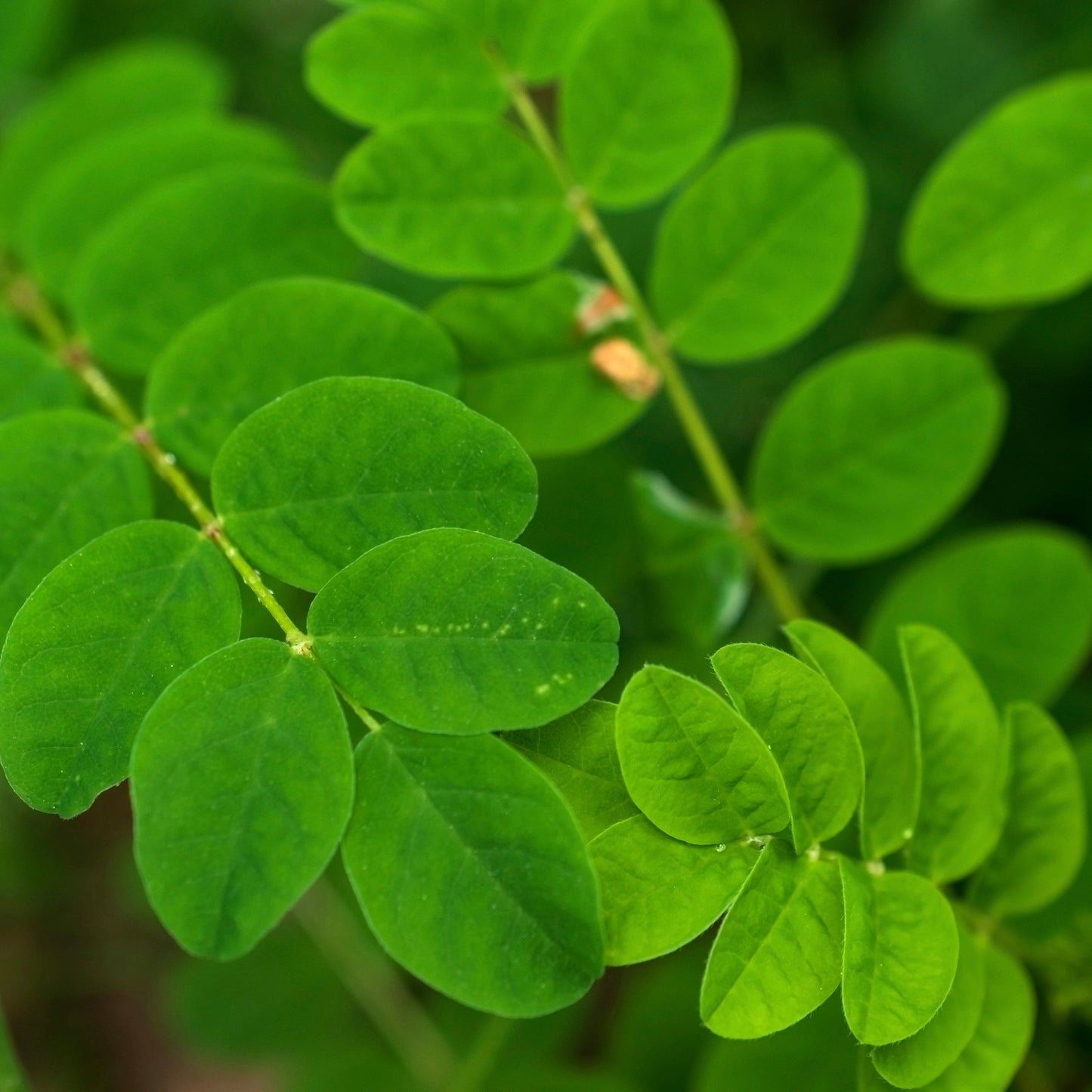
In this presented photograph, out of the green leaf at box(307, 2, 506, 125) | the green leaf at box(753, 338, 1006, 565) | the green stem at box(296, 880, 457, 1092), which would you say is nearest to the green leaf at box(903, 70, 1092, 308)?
the green leaf at box(753, 338, 1006, 565)

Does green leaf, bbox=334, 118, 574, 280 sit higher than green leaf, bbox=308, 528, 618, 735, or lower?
higher

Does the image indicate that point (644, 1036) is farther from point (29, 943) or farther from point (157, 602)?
point (29, 943)

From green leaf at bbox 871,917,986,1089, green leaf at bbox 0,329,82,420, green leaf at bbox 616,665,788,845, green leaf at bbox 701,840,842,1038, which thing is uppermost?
green leaf at bbox 0,329,82,420

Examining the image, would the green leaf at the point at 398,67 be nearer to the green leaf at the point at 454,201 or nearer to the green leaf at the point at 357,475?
the green leaf at the point at 454,201

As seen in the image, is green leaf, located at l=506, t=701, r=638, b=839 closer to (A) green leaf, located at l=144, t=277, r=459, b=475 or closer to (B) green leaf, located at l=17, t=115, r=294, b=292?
(A) green leaf, located at l=144, t=277, r=459, b=475

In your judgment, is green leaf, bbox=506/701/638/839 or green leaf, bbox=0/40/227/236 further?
green leaf, bbox=0/40/227/236

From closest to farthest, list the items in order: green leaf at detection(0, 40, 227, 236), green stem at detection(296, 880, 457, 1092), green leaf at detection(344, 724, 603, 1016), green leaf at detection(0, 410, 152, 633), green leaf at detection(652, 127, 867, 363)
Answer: green leaf at detection(344, 724, 603, 1016) < green leaf at detection(0, 410, 152, 633) < green leaf at detection(652, 127, 867, 363) < green leaf at detection(0, 40, 227, 236) < green stem at detection(296, 880, 457, 1092)
